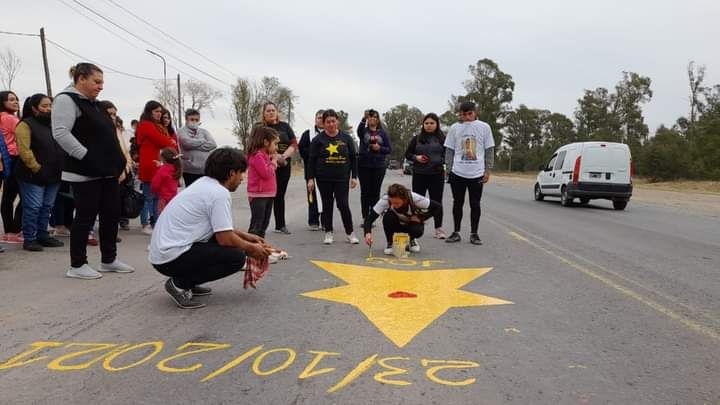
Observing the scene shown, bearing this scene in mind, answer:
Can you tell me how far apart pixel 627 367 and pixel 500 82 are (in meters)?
82.3

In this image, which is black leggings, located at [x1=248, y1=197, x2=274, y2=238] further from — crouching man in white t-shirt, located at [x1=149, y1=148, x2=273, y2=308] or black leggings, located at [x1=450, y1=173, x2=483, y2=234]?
black leggings, located at [x1=450, y1=173, x2=483, y2=234]

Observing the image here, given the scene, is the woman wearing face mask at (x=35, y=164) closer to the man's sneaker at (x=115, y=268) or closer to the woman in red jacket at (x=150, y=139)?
the woman in red jacket at (x=150, y=139)

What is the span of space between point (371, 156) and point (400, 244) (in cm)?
252

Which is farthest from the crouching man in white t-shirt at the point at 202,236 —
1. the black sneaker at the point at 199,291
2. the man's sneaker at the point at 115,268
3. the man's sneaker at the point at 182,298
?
the man's sneaker at the point at 115,268

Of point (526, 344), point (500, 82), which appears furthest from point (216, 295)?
point (500, 82)

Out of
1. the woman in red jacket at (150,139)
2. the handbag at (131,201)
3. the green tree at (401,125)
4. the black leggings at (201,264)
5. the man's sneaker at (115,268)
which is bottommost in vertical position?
the man's sneaker at (115,268)

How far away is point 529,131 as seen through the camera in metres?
94.9

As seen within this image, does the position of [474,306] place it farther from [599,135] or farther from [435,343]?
[599,135]

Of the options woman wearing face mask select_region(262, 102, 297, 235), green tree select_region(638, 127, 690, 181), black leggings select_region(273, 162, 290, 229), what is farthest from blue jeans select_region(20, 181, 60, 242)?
green tree select_region(638, 127, 690, 181)

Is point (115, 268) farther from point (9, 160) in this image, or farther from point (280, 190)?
point (280, 190)

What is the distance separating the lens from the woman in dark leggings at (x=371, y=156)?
851 centimetres

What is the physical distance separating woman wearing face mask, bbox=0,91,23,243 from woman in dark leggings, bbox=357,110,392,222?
4.77m

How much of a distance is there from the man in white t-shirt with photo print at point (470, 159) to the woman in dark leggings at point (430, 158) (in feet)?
0.71

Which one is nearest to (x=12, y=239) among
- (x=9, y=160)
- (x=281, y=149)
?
(x=9, y=160)
